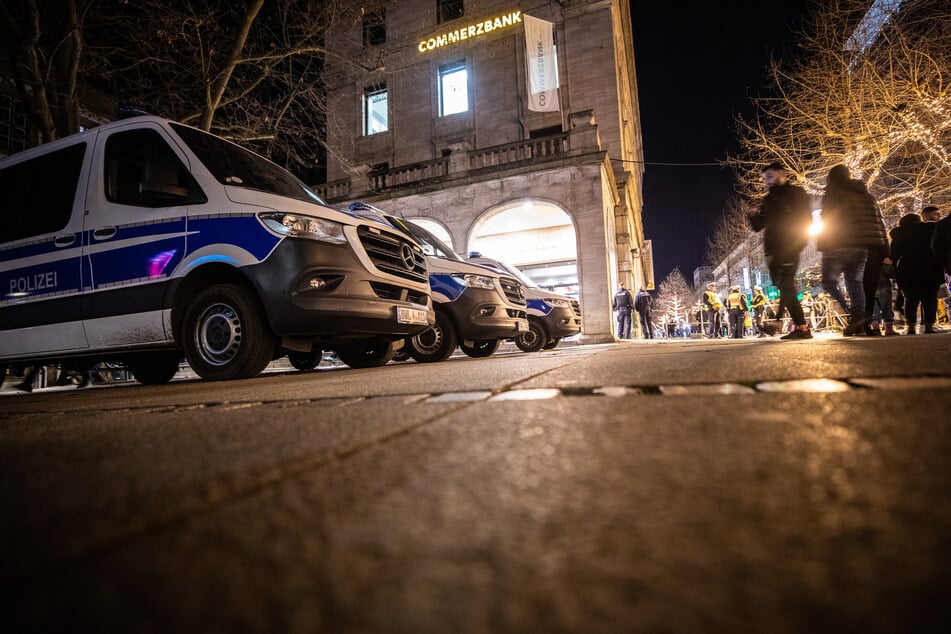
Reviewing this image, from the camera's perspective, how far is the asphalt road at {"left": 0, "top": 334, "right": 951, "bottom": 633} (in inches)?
12.9

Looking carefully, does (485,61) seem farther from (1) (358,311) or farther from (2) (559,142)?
(1) (358,311)

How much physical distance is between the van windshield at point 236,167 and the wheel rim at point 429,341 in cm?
221

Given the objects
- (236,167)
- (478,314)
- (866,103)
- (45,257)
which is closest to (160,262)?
(236,167)

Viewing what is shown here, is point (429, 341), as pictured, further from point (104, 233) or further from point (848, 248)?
point (848, 248)

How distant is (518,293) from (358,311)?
3.63 m

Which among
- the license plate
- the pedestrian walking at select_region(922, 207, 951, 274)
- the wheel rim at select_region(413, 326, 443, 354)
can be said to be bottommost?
the wheel rim at select_region(413, 326, 443, 354)

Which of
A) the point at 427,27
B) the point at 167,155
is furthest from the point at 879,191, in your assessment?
the point at 427,27

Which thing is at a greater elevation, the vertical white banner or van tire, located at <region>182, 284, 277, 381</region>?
the vertical white banner

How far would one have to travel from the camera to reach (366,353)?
5523 millimetres

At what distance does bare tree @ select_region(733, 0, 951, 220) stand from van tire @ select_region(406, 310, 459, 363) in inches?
457

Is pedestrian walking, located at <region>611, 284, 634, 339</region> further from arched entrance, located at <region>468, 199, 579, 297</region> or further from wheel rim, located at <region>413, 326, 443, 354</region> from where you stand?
wheel rim, located at <region>413, 326, 443, 354</region>

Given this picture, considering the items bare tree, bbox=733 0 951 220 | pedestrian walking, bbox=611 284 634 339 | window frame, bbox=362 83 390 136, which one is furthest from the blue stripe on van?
window frame, bbox=362 83 390 136

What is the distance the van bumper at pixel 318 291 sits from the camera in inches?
137

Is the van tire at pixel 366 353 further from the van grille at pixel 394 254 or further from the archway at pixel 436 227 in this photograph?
the archway at pixel 436 227
